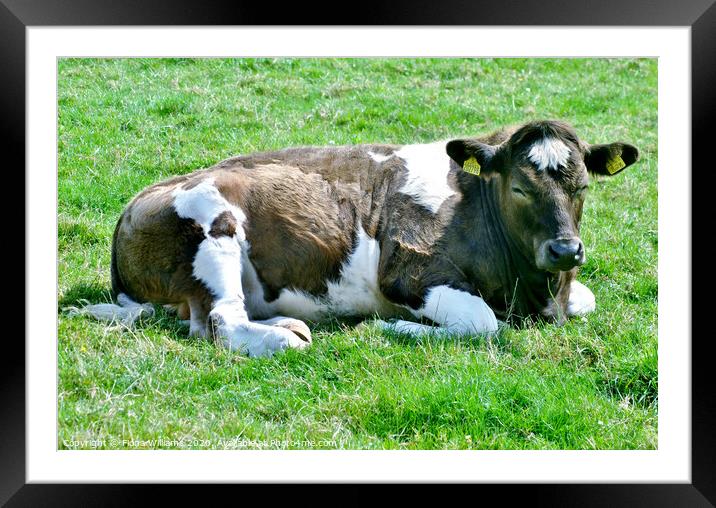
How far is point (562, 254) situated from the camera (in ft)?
27.3

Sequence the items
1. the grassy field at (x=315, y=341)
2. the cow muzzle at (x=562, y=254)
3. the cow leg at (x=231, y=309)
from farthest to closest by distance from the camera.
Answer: the cow leg at (x=231, y=309), the cow muzzle at (x=562, y=254), the grassy field at (x=315, y=341)

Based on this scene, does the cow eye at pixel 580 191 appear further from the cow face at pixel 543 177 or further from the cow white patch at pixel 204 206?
the cow white patch at pixel 204 206

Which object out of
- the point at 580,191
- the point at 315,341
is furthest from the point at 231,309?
the point at 580,191

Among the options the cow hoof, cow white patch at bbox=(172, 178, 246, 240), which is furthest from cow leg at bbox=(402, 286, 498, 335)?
cow white patch at bbox=(172, 178, 246, 240)

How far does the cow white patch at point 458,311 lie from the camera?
28.6ft

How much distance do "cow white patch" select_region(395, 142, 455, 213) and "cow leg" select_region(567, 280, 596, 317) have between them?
4.93 ft

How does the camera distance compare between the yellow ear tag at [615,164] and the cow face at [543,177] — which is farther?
A: the yellow ear tag at [615,164]

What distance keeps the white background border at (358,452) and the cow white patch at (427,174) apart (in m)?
2.74

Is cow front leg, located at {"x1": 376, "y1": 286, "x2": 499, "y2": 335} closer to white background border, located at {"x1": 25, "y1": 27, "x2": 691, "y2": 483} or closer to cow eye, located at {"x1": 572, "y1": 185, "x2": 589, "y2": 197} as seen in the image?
cow eye, located at {"x1": 572, "y1": 185, "x2": 589, "y2": 197}

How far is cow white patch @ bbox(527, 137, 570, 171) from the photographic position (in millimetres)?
8656

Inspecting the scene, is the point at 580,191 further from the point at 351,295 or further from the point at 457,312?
the point at 351,295

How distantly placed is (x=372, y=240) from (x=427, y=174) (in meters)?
0.87

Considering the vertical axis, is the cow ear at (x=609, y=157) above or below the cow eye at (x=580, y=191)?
above
